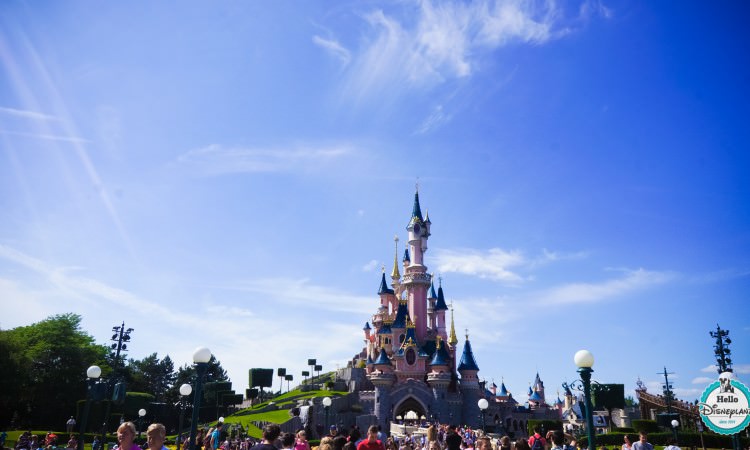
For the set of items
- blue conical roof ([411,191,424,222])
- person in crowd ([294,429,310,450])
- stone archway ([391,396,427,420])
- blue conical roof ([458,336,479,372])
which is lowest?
stone archway ([391,396,427,420])

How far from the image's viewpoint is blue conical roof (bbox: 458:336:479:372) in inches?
2130

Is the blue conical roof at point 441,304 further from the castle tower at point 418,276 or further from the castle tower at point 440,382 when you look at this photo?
the castle tower at point 440,382

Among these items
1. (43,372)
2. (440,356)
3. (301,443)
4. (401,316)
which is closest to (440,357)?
(440,356)

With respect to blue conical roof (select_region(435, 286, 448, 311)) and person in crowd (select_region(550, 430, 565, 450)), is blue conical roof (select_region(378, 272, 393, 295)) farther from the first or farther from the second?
person in crowd (select_region(550, 430, 565, 450))

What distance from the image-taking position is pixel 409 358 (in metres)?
54.9

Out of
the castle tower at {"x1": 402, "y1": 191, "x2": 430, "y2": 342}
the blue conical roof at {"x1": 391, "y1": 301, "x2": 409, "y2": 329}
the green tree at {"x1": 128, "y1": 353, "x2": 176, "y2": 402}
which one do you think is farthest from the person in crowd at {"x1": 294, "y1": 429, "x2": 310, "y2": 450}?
the green tree at {"x1": 128, "y1": 353, "x2": 176, "y2": 402}

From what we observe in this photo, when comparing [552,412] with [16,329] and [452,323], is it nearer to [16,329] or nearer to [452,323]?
[452,323]

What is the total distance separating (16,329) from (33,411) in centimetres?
1044

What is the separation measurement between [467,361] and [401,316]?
381 inches

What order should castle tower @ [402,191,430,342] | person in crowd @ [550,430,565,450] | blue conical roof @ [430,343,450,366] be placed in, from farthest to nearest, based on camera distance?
castle tower @ [402,191,430,342] < blue conical roof @ [430,343,450,366] < person in crowd @ [550,430,565,450]

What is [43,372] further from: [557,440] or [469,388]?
[557,440]

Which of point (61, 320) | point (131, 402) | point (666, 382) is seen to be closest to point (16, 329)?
point (61, 320)

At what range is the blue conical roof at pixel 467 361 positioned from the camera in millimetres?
54094

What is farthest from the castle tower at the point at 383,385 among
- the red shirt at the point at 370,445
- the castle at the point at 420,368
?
the red shirt at the point at 370,445
